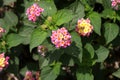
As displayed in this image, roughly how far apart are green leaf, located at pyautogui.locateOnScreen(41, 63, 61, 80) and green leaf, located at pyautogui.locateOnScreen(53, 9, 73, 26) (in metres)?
0.37

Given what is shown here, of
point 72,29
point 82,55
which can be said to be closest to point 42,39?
point 72,29

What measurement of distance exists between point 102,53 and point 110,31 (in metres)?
0.19

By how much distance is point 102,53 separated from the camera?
8.05ft

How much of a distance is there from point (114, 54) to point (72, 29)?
0.94 m

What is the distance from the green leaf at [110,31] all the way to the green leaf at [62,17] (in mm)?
424

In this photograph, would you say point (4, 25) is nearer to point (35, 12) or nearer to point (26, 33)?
point (26, 33)

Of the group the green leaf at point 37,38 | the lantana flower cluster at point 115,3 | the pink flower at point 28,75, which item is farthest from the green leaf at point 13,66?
the lantana flower cluster at point 115,3

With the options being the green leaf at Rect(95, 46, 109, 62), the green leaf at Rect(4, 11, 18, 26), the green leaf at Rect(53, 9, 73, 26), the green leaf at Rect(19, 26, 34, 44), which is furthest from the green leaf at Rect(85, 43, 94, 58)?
the green leaf at Rect(4, 11, 18, 26)

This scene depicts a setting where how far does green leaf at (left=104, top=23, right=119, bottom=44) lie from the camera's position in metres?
2.42

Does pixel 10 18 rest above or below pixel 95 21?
above

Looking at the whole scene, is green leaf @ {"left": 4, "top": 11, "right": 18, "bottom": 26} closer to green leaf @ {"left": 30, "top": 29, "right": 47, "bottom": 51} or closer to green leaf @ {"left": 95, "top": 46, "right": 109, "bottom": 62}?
green leaf @ {"left": 30, "top": 29, "right": 47, "bottom": 51}

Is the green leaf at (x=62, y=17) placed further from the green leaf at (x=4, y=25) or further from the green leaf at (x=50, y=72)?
the green leaf at (x=4, y=25)

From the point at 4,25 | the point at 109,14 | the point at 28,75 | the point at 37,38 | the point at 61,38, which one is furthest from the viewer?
the point at 28,75

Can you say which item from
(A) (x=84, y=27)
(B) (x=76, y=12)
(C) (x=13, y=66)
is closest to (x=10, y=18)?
(C) (x=13, y=66)
